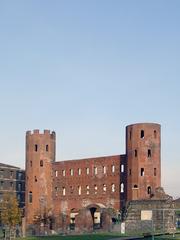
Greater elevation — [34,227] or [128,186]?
[128,186]

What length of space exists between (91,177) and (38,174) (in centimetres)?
824

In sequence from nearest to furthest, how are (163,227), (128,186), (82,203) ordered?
(163,227) < (128,186) < (82,203)

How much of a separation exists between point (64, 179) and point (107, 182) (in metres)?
8.11

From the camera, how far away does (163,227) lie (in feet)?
230

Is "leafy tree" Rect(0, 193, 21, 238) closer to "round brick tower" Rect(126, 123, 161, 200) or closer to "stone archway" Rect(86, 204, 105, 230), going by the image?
"stone archway" Rect(86, 204, 105, 230)

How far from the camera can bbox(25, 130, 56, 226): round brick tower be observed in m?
85.1

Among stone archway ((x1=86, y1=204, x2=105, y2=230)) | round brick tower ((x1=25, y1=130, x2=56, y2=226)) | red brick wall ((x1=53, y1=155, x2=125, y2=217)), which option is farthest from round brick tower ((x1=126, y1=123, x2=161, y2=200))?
round brick tower ((x1=25, y1=130, x2=56, y2=226))

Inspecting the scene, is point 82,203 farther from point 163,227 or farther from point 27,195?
point 163,227

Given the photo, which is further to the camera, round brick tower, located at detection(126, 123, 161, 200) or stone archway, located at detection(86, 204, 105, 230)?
stone archway, located at detection(86, 204, 105, 230)

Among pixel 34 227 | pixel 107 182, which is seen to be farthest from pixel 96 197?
pixel 34 227

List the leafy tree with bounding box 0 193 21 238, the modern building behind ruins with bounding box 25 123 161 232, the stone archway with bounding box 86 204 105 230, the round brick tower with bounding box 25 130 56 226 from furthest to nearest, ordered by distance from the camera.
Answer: the round brick tower with bounding box 25 130 56 226 < the leafy tree with bounding box 0 193 21 238 < the stone archway with bounding box 86 204 105 230 < the modern building behind ruins with bounding box 25 123 161 232

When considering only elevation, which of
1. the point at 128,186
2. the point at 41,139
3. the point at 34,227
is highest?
the point at 41,139

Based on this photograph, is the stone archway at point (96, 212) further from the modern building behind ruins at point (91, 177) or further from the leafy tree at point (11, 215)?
the leafy tree at point (11, 215)

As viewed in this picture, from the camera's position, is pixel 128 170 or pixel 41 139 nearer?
pixel 128 170
